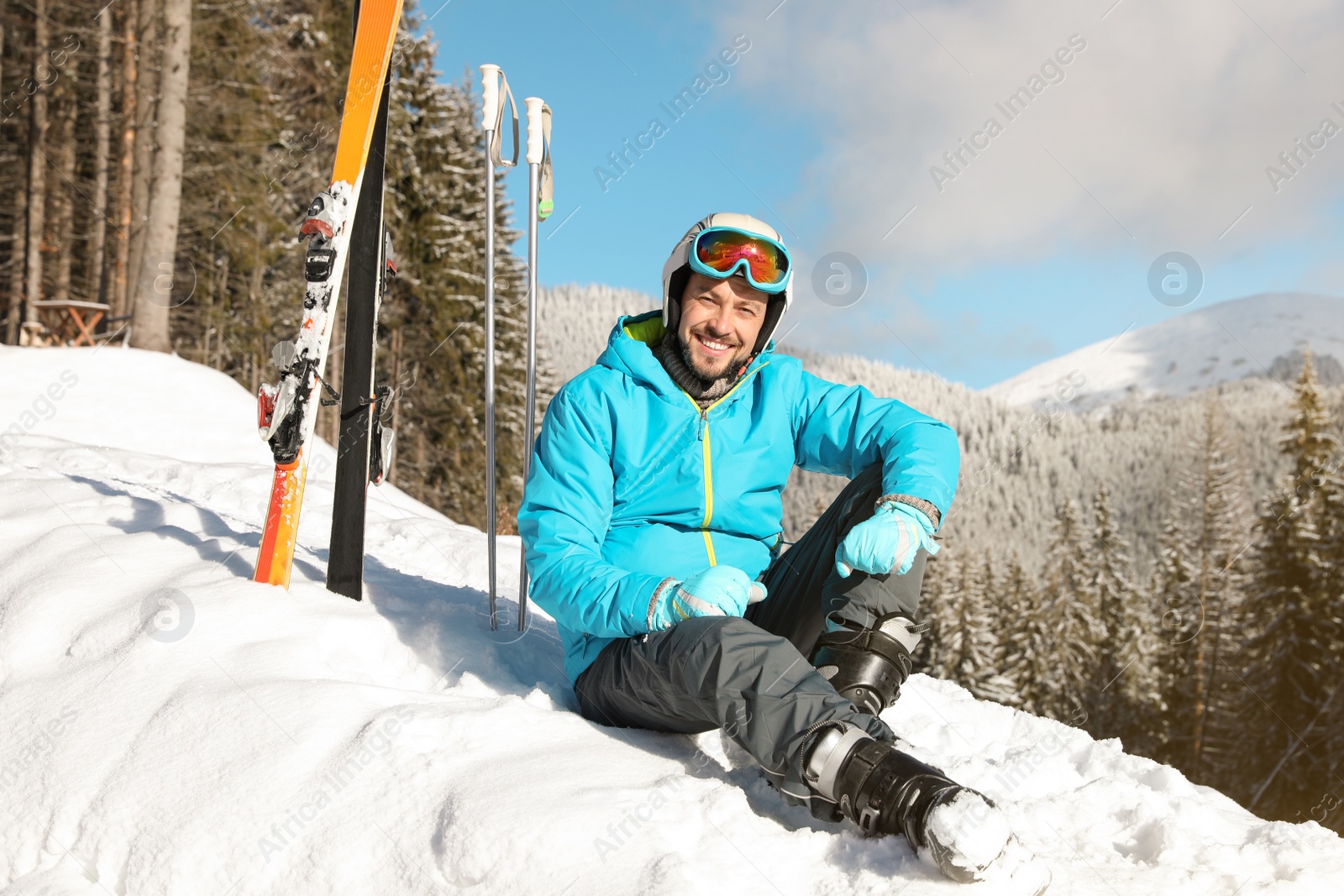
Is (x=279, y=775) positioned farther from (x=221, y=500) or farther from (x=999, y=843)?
(x=221, y=500)

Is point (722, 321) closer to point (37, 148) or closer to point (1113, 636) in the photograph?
point (37, 148)

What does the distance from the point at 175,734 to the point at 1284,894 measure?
105 inches

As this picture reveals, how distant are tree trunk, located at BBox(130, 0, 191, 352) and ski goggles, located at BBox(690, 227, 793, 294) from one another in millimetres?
10280

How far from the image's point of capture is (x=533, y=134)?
3.60m

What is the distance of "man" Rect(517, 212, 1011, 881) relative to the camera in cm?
208

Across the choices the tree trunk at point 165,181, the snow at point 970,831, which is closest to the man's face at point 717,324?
the snow at point 970,831

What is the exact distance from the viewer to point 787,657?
214 centimetres

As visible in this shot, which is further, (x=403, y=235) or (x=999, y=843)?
(x=403, y=235)

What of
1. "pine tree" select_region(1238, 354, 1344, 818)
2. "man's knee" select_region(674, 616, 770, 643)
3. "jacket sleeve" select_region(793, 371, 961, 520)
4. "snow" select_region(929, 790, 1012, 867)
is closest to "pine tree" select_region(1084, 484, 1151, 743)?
"pine tree" select_region(1238, 354, 1344, 818)

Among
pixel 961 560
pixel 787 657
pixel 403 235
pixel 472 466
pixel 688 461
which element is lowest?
pixel 961 560

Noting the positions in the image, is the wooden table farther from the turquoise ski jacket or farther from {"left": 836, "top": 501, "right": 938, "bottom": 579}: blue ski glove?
{"left": 836, "top": 501, "right": 938, "bottom": 579}: blue ski glove

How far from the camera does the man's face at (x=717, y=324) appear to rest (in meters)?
2.92

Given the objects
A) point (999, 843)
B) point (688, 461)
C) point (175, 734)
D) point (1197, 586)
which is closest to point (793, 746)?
point (999, 843)

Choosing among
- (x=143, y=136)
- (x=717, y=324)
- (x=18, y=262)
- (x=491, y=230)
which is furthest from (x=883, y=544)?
(x=18, y=262)
